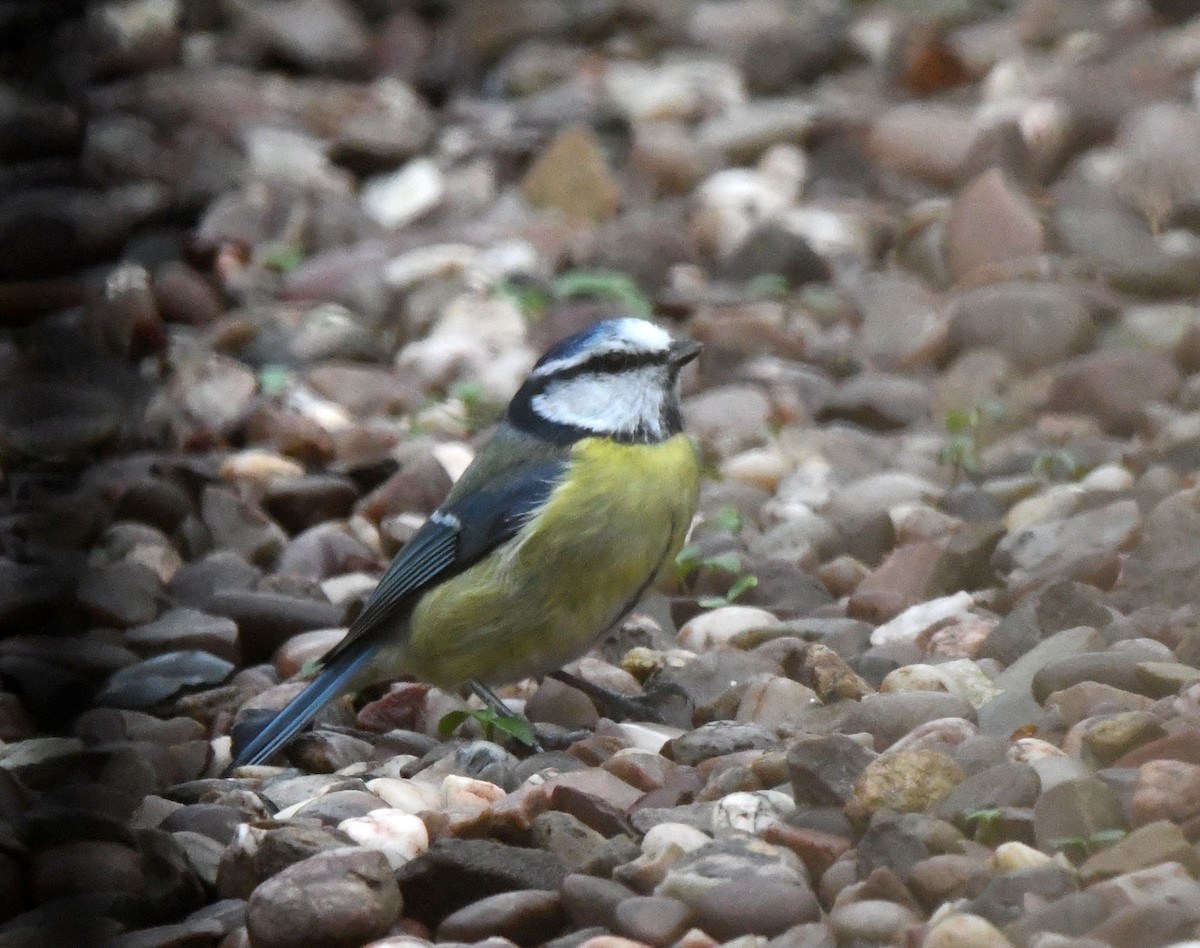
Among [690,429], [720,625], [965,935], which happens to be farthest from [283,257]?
[965,935]

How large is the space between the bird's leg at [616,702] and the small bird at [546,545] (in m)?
0.09

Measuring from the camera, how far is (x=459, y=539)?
409 cm

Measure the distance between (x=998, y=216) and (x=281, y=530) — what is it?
8.44 ft

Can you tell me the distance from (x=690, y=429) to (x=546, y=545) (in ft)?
5.25

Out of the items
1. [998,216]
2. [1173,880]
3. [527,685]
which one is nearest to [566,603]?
[527,685]

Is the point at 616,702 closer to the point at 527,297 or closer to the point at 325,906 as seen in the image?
the point at 325,906

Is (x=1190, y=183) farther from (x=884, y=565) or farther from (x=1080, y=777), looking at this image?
(x=1080, y=777)

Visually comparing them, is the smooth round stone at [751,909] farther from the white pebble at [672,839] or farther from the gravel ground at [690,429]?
the white pebble at [672,839]

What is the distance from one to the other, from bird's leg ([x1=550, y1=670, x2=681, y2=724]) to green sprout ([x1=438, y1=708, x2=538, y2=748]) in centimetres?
14

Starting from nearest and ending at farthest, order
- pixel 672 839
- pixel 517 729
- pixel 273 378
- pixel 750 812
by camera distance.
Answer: pixel 672 839 < pixel 750 812 < pixel 517 729 < pixel 273 378

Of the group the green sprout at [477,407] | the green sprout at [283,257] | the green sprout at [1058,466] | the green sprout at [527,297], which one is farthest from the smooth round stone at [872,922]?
the green sprout at [283,257]

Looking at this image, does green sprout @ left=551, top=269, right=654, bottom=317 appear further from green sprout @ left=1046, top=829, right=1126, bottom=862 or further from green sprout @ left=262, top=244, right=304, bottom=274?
green sprout @ left=1046, top=829, right=1126, bottom=862

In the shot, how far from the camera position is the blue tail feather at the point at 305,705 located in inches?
150

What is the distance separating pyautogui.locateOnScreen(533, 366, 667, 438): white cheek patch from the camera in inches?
163
